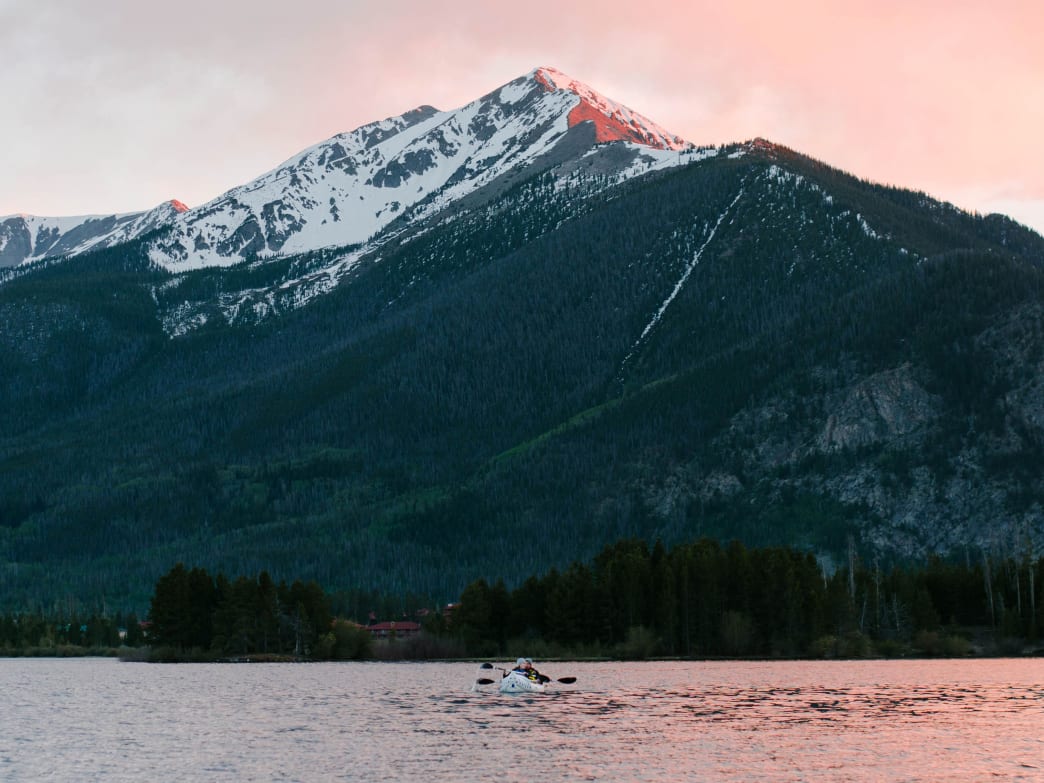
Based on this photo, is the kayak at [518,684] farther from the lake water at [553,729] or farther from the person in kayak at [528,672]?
the lake water at [553,729]

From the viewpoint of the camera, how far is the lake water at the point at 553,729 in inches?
3676

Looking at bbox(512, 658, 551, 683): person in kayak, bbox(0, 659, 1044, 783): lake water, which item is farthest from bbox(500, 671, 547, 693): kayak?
bbox(0, 659, 1044, 783): lake water

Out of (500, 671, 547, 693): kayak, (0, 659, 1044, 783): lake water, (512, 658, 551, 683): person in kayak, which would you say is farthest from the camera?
(512, 658, 551, 683): person in kayak

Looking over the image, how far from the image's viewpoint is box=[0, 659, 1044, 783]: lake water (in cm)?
9338

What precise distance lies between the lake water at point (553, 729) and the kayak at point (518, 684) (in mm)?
2499

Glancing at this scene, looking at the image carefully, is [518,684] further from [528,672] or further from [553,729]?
[553,729]

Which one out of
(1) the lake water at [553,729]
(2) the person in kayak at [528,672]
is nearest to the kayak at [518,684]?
(2) the person in kayak at [528,672]

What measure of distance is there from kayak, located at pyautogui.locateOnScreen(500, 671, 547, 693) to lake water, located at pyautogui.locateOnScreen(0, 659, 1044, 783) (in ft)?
8.20

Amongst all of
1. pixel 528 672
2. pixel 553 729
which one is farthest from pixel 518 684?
pixel 553 729

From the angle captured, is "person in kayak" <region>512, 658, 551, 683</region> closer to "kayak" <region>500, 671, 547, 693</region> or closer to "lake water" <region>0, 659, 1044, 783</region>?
"kayak" <region>500, 671, 547, 693</region>

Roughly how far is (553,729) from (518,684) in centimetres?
3551

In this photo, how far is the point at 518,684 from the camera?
5861 inches

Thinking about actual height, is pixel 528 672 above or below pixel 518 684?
above

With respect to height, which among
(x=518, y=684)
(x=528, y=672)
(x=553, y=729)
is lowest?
(x=553, y=729)
